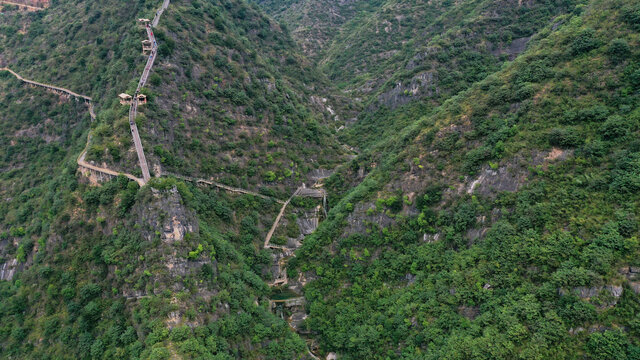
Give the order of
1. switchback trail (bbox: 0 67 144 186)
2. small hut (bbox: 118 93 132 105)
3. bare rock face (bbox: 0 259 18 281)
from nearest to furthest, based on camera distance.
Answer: switchback trail (bbox: 0 67 144 186) → bare rock face (bbox: 0 259 18 281) → small hut (bbox: 118 93 132 105)

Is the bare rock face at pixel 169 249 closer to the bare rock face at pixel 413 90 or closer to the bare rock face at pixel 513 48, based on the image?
the bare rock face at pixel 413 90

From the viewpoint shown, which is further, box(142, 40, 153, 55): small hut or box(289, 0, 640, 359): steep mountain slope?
box(142, 40, 153, 55): small hut

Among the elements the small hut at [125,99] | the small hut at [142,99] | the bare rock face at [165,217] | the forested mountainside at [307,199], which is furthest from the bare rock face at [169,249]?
the small hut at [125,99]

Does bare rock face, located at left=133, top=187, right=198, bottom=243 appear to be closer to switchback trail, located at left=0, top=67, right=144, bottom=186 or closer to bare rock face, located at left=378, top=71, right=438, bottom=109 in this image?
switchback trail, located at left=0, top=67, right=144, bottom=186

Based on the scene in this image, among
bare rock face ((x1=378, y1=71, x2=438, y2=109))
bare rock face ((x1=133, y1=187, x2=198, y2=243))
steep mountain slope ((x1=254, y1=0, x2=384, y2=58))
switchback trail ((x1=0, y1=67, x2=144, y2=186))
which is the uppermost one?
switchback trail ((x1=0, y1=67, x2=144, y2=186))

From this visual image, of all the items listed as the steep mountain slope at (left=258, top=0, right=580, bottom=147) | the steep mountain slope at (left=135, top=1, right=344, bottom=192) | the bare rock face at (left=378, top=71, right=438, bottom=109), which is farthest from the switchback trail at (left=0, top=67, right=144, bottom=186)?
the bare rock face at (left=378, top=71, right=438, bottom=109)
